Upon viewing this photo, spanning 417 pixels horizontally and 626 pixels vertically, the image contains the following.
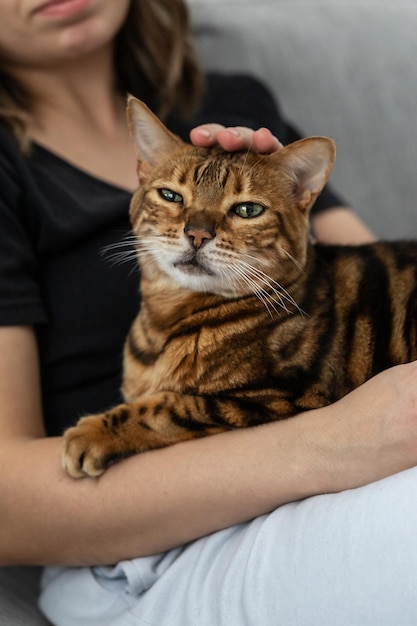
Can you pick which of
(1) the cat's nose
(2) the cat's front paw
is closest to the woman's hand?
(1) the cat's nose

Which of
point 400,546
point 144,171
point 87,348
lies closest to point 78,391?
point 87,348

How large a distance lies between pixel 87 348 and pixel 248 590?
1.70 ft

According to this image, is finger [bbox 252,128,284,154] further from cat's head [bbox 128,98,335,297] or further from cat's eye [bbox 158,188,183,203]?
cat's eye [bbox 158,188,183,203]

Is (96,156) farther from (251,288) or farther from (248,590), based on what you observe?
(248,590)

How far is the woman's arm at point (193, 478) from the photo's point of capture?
2.91 ft

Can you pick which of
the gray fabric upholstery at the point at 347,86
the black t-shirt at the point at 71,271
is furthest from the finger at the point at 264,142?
the gray fabric upholstery at the point at 347,86

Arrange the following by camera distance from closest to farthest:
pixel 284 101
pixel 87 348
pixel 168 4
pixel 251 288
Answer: pixel 251 288 < pixel 87 348 < pixel 168 4 < pixel 284 101

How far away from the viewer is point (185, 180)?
1.01m

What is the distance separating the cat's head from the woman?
51 mm

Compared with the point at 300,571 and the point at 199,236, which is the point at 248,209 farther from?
the point at 300,571

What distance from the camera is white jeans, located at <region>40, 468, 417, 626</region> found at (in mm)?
756

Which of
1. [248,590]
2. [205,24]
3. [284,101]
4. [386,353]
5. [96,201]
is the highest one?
[205,24]

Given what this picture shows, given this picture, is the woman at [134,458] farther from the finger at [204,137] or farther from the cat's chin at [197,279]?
the cat's chin at [197,279]

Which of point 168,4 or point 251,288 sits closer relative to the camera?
point 251,288
